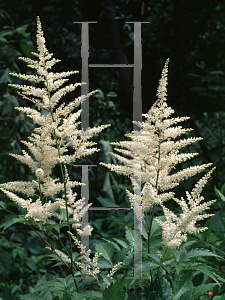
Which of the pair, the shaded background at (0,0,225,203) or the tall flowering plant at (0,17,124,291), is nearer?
the tall flowering plant at (0,17,124,291)

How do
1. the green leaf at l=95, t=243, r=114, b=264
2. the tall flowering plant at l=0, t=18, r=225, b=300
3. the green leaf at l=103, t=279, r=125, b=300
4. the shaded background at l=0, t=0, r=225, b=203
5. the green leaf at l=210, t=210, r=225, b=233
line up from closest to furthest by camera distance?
the green leaf at l=103, t=279, r=125, b=300
the tall flowering plant at l=0, t=18, r=225, b=300
the green leaf at l=95, t=243, r=114, b=264
the green leaf at l=210, t=210, r=225, b=233
the shaded background at l=0, t=0, r=225, b=203

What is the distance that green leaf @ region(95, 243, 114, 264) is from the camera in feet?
4.05

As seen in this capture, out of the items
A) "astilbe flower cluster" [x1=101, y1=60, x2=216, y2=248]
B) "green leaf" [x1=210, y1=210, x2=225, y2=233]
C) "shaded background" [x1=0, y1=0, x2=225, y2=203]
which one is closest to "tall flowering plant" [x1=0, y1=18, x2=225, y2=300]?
"astilbe flower cluster" [x1=101, y1=60, x2=216, y2=248]

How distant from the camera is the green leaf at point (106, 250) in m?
1.23

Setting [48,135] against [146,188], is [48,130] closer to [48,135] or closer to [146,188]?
[48,135]

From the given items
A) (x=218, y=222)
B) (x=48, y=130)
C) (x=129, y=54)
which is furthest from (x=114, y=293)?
(x=129, y=54)

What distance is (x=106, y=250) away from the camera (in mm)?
1266

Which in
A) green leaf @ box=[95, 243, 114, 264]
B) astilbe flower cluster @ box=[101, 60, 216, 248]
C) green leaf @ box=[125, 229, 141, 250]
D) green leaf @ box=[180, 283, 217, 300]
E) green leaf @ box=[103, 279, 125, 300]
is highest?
astilbe flower cluster @ box=[101, 60, 216, 248]

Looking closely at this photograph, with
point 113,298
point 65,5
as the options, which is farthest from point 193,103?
point 113,298

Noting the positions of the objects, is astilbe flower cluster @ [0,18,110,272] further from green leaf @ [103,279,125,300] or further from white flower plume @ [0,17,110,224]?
green leaf @ [103,279,125,300]

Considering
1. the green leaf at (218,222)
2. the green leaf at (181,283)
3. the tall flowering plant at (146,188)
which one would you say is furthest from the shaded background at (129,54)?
the green leaf at (181,283)

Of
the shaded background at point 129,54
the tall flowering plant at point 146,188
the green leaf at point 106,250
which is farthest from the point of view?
the shaded background at point 129,54

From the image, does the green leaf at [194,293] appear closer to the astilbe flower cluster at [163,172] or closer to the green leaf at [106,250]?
the astilbe flower cluster at [163,172]

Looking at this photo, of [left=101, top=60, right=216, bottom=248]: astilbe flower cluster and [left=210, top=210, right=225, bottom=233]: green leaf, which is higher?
[left=101, top=60, right=216, bottom=248]: astilbe flower cluster
